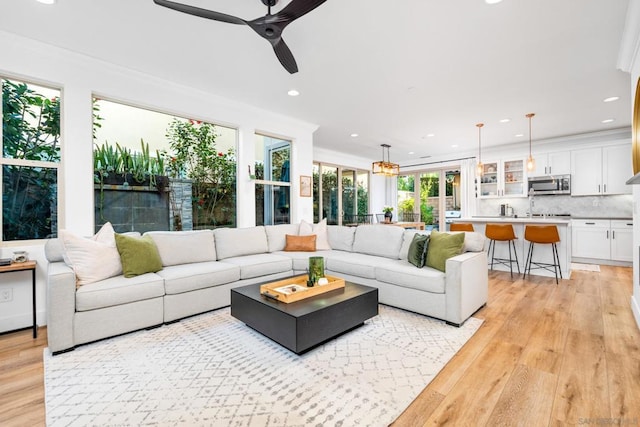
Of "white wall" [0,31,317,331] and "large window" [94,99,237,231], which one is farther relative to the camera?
"large window" [94,99,237,231]

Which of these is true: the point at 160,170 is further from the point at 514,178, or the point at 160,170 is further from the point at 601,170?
the point at 601,170

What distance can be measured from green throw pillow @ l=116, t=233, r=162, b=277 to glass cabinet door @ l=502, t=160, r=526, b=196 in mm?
7543

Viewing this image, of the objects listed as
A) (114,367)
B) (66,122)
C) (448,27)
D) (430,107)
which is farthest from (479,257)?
(66,122)

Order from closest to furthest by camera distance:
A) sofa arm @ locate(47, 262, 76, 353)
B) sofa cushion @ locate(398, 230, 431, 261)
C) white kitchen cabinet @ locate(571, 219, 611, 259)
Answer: sofa arm @ locate(47, 262, 76, 353) → sofa cushion @ locate(398, 230, 431, 261) → white kitchen cabinet @ locate(571, 219, 611, 259)

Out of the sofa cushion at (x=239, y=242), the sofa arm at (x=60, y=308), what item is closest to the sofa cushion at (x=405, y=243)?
the sofa cushion at (x=239, y=242)

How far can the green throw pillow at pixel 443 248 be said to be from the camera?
2.94m

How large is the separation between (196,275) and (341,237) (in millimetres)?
2195

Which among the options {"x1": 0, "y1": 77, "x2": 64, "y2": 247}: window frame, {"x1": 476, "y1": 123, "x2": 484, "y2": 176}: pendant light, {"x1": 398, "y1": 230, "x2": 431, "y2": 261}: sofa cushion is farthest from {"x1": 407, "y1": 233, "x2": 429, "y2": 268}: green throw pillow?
{"x1": 0, "y1": 77, "x2": 64, "y2": 247}: window frame

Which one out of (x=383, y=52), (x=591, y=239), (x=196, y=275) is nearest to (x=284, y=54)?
(x=383, y=52)

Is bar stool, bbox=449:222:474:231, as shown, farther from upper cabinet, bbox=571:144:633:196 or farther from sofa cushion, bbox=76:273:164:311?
sofa cushion, bbox=76:273:164:311

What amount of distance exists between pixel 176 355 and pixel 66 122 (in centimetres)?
270

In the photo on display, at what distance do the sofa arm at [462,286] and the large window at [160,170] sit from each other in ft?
10.6

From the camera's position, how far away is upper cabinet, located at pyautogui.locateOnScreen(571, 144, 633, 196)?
5.68 meters

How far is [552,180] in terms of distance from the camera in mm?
6383
